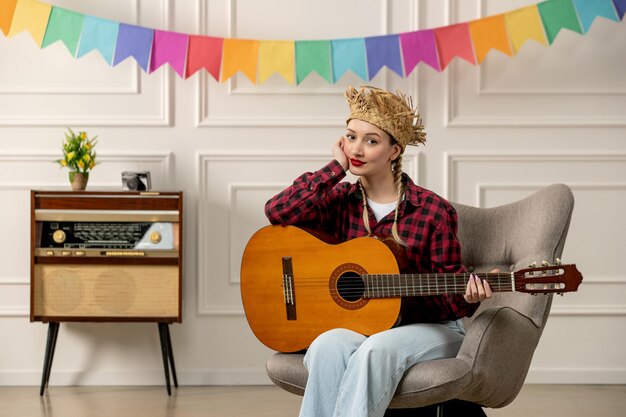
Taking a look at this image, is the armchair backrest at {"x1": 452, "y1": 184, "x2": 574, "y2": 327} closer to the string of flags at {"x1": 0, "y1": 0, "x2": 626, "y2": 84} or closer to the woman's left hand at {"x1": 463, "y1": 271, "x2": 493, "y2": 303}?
the woman's left hand at {"x1": 463, "y1": 271, "x2": 493, "y2": 303}

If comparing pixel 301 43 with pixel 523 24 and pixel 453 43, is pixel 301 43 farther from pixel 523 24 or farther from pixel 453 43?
pixel 523 24

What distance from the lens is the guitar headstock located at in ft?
6.99

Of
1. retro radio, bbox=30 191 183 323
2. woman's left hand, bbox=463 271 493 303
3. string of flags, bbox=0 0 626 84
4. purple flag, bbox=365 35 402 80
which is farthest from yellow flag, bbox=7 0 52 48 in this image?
woman's left hand, bbox=463 271 493 303

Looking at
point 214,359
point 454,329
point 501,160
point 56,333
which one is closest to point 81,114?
point 56,333

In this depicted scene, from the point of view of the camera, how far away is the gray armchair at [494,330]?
213 centimetres

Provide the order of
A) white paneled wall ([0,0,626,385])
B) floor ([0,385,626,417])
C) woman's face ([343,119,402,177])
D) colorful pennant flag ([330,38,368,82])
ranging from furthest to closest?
white paneled wall ([0,0,626,385]) → colorful pennant flag ([330,38,368,82]) → floor ([0,385,626,417]) → woman's face ([343,119,402,177])

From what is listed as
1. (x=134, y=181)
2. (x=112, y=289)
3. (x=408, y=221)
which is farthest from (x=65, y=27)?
(x=408, y=221)

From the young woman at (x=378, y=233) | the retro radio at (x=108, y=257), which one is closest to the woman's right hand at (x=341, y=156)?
the young woman at (x=378, y=233)

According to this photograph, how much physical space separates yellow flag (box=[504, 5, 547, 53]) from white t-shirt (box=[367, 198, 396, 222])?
1597 millimetres

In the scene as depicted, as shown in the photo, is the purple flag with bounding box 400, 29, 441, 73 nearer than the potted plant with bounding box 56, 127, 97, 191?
No

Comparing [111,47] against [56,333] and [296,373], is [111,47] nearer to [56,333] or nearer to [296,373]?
[56,333]

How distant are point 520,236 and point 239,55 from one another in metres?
1.70

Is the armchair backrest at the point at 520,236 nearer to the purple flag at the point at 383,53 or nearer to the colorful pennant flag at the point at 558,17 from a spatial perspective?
the purple flag at the point at 383,53

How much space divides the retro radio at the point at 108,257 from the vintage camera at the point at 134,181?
15cm
